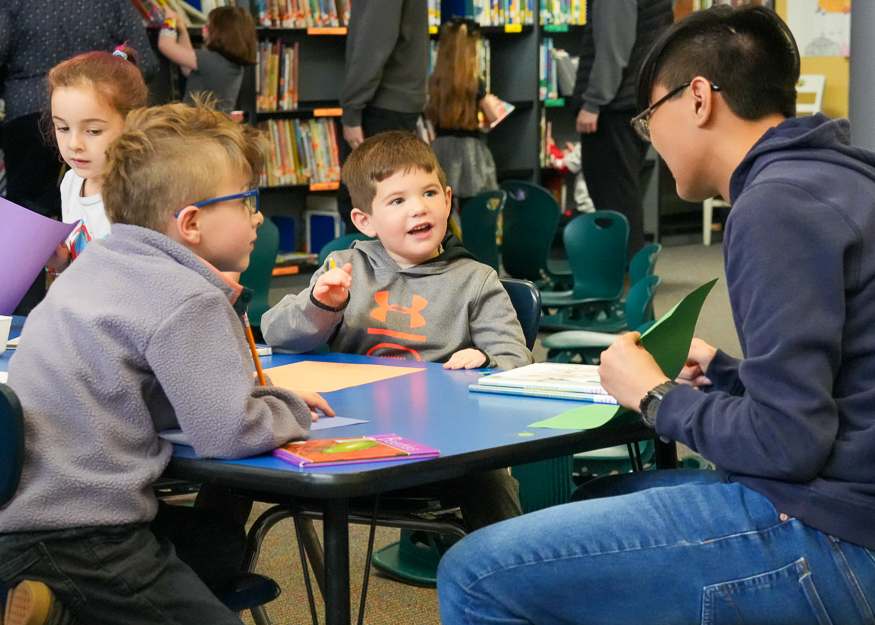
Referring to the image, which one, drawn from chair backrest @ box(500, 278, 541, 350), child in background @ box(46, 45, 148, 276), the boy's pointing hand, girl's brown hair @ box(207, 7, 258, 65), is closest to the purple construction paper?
child in background @ box(46, 45, 148, 276)

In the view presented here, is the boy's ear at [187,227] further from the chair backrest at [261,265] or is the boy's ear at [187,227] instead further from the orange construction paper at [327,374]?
the chair backrest at [261,265]

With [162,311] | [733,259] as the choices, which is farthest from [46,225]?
[733,259]

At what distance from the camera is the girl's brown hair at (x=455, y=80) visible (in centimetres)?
538

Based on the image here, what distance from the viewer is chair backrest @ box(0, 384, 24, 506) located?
109cm

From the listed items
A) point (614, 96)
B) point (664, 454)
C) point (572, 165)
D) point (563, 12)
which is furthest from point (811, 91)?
point (664, 454)

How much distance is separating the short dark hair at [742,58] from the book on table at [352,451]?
0.58m

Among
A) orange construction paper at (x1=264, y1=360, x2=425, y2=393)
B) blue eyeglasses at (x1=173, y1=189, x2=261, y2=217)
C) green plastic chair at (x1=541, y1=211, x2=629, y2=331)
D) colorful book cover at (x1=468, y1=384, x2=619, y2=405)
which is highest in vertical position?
blue eyeglasses at (x1=173, y1=189, x2=261, y2=217)

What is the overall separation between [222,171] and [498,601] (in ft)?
2.12

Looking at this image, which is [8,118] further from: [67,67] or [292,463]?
[292,463]

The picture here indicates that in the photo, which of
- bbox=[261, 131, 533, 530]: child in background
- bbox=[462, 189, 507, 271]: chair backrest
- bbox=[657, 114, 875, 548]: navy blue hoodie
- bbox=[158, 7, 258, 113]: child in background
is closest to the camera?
bbox=[657, 114, 875, 548]: navy blue hoodie

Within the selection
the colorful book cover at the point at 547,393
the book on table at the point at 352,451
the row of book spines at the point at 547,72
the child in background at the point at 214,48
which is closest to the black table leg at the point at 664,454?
the colorful book cover at the point at 547,393

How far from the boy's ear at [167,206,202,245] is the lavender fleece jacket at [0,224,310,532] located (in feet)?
0.38

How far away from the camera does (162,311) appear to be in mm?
1145

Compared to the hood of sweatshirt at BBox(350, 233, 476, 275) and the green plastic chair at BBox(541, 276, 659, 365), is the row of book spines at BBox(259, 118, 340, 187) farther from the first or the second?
the hood of sweatshirt at BBox(350, 233, 476, 275)
